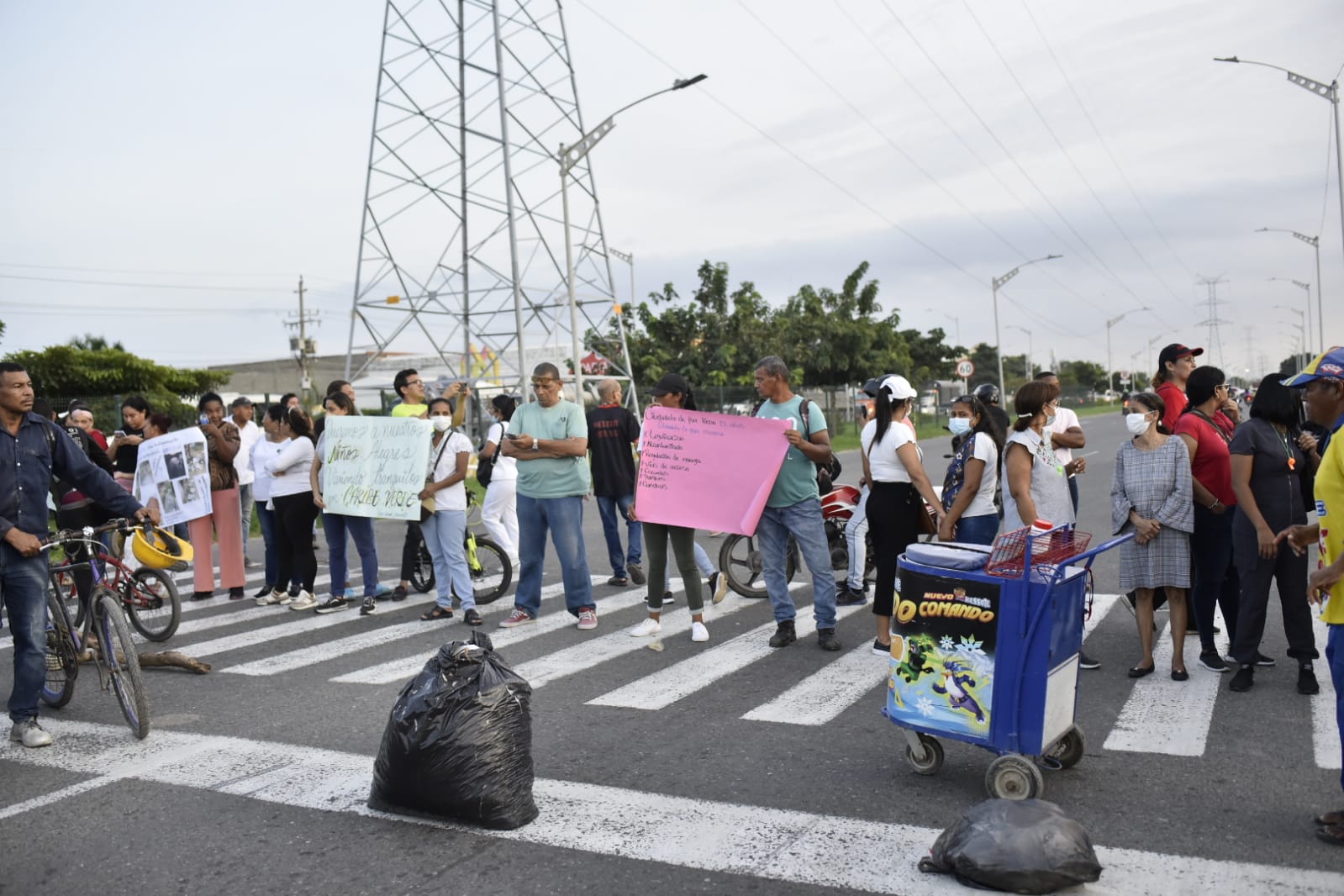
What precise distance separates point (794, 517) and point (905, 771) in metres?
2.79

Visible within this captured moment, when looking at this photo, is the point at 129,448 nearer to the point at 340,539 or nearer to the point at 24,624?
the point at 340,539

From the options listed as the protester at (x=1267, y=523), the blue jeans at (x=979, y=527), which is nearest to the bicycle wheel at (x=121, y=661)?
the blue jeans at (x=979, y=527)

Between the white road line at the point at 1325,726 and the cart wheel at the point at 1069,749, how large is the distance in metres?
1.07

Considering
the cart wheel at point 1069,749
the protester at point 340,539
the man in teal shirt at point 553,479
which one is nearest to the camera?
the cart wheel at point 1069,749

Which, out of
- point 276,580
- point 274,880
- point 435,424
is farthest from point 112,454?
point 274,880

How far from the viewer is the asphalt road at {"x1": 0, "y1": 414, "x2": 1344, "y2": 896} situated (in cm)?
411

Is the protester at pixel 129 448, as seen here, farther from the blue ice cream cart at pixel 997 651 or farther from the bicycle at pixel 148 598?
the blue ice cream cart at pixel 997 651

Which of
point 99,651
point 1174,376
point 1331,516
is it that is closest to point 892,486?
point 1174,376

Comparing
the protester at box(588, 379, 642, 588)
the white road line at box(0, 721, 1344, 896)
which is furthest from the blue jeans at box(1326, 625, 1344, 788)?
the protester at box(588, 379, 642, 588)

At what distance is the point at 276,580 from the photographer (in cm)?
1052

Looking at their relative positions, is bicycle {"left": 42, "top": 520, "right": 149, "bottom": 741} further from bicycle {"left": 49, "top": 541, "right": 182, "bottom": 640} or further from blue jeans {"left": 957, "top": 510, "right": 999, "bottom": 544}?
blue jeans {"left": 957, "top": 510, "right": 999, "bottom": 544}

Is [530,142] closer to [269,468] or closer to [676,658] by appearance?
[269,468]

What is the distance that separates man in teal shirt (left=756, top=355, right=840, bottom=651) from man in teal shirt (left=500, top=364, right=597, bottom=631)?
1559 mm

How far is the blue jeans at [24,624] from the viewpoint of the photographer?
603 cm
